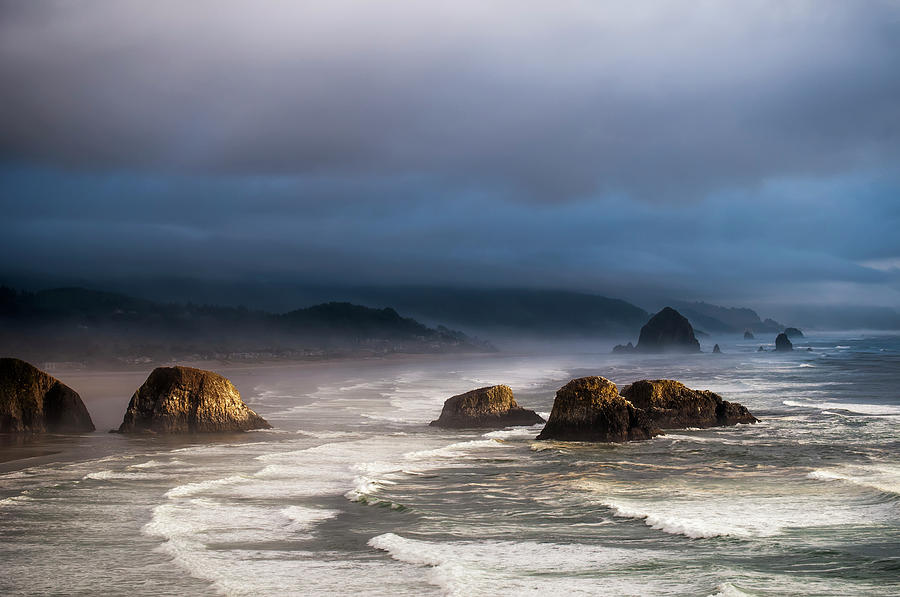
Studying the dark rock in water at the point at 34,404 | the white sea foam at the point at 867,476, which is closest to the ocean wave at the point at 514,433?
the white sea foam at the point at 867,476

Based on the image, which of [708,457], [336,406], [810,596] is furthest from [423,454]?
[336,406]

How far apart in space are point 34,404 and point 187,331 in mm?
124273

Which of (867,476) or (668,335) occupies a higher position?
(668,335)

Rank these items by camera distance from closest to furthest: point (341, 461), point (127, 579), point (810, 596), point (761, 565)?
point (810, 596)
point (127, 579)
point (761, 565)
point (341, 461)

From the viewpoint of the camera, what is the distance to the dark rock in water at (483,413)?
25406mm

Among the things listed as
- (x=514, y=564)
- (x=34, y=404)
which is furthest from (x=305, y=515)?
(x=34, y=404)

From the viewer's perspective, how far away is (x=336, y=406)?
34.3 metres

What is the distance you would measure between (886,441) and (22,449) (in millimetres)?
21751

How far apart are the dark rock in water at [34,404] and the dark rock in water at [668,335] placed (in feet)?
452

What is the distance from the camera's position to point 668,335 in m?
158

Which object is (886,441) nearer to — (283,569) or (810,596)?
(810,596)

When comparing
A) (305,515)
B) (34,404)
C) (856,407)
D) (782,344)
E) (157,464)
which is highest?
(34,404)

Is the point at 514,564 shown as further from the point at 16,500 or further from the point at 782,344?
the point at 782,344

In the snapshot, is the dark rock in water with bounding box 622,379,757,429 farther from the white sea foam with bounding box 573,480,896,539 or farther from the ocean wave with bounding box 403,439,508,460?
the white sea foam with bounding box 573,480,896,539
